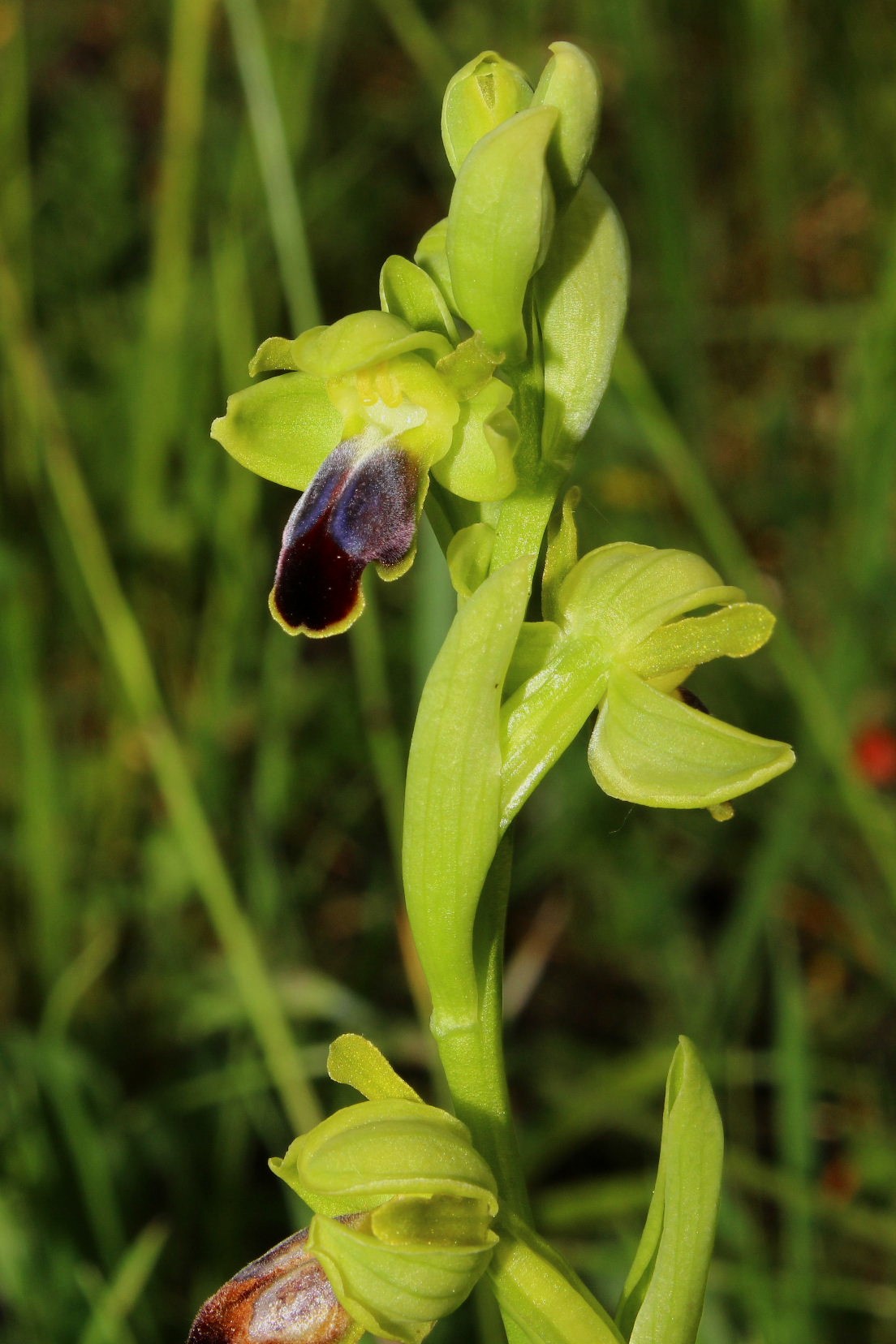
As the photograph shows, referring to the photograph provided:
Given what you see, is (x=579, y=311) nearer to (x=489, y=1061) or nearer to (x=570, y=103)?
(x=570, y=103)

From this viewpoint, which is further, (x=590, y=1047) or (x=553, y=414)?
(x=590, y=1047)

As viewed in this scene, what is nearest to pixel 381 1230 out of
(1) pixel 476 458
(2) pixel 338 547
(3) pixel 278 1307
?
(3) pixel 278 1307

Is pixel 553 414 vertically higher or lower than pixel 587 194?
lower

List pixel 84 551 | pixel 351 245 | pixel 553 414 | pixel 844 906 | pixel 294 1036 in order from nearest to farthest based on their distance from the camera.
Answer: pixel 553 414, pixel 294 1036, pixel 84 551, pixel 844 906, pixel 351 245

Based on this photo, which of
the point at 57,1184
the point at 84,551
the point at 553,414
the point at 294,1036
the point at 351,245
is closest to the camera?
the point at 553,414

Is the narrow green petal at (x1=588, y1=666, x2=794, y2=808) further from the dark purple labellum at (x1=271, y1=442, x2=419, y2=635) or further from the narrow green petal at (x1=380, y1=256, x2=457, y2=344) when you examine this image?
the narrow green petal at (x1=380, y1=256, x2=457, y2=344)

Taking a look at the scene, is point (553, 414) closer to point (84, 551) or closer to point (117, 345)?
point (84, 551)

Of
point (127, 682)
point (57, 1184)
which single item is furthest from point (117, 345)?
point (57, 1184)
